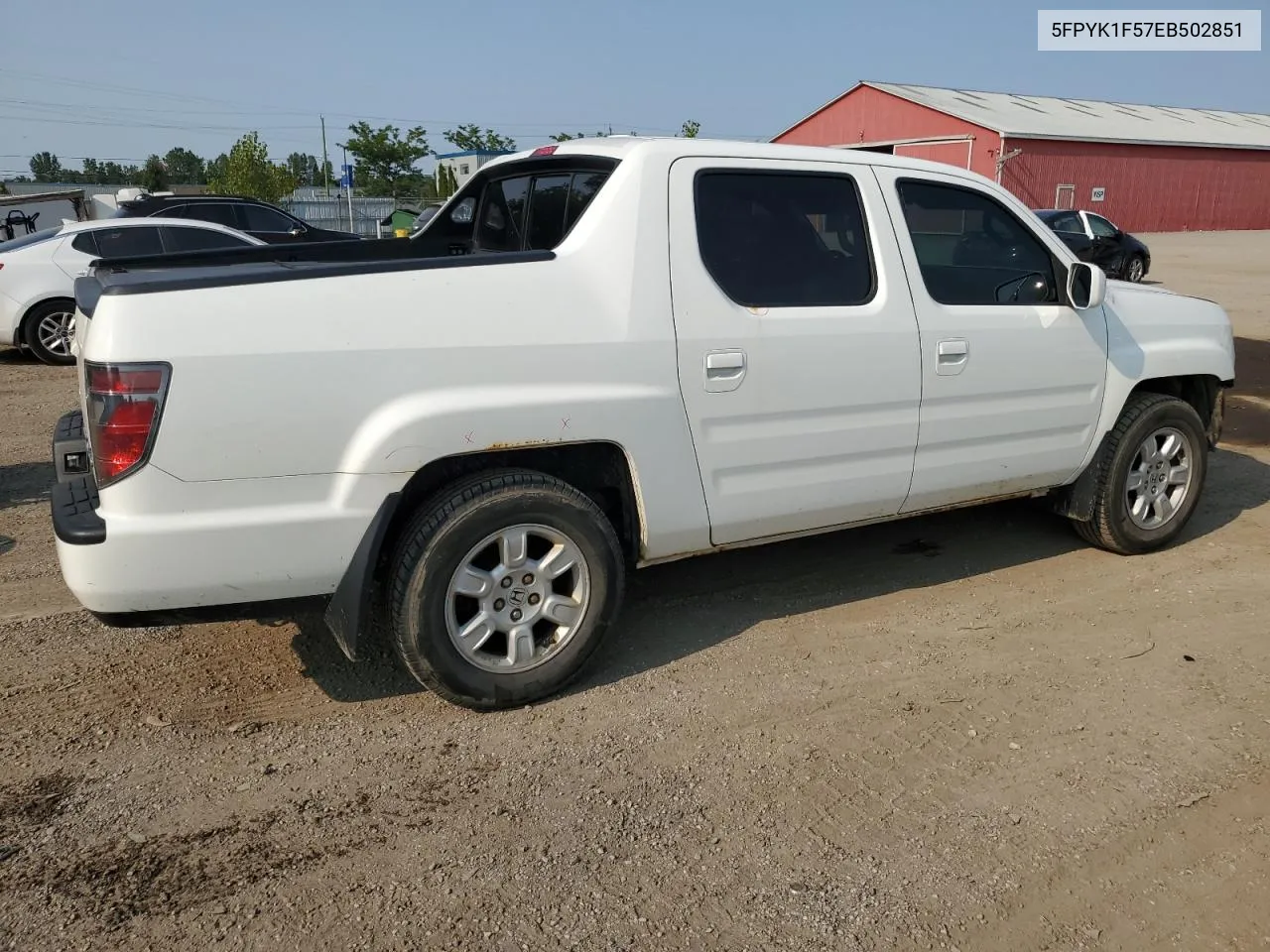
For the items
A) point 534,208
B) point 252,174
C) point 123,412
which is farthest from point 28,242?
point 252,174

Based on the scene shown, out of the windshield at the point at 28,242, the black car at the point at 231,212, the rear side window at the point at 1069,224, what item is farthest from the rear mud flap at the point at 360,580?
the rear side window at the point at 1069,224

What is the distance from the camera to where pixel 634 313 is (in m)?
3.51

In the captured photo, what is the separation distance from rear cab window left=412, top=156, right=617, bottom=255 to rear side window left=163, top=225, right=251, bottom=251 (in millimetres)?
6902

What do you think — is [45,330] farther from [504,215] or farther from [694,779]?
[694,779]

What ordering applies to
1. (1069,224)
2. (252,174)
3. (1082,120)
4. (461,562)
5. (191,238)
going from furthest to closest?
(1082,120) < (252,174) < (1069,224) < (191,238) < (461,562)

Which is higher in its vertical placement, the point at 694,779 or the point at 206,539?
the point at 206,539

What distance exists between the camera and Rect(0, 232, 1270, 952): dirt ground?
2604 mm

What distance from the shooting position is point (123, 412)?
2.91 metres

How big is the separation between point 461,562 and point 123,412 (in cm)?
111

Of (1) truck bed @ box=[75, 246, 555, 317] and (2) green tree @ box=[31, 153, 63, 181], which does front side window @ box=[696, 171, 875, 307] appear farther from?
(2) green tree @ box=[31, 153, 63, 181]

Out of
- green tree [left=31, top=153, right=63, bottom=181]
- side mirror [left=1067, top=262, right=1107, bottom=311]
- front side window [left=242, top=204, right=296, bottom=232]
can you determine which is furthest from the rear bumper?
green tree [left=31, top=153, right=63, bottom=181]

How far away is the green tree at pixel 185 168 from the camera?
240 feet

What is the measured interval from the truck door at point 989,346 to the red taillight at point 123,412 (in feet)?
9.28

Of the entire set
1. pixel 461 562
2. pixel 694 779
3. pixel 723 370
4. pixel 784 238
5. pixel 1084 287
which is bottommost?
pixel 694 779
